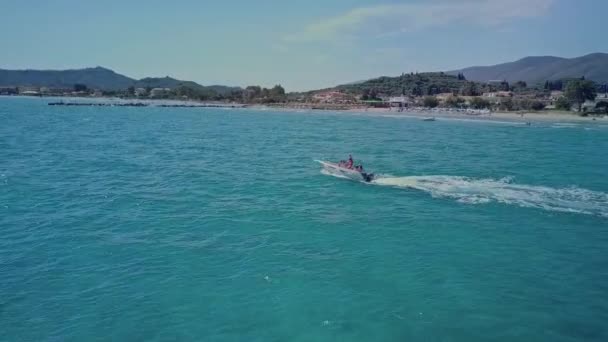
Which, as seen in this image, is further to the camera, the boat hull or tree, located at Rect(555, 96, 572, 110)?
tree, located at Rect(555, 96, 572, 110)

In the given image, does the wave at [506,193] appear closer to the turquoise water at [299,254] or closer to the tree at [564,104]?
the turquoise water at [299,254]

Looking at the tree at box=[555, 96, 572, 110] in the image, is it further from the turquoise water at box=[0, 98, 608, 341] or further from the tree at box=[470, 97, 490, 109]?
the turquoise water at box=[0, 98, 608, 341]

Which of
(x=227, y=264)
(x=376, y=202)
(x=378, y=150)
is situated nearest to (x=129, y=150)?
(x=378, y=150)

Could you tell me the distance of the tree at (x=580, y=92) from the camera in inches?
5886

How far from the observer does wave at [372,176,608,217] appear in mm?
31688

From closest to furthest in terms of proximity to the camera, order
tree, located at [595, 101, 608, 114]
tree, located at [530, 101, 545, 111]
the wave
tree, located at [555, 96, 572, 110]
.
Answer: the wave
tree, located at [595, 101, 608, 114]
tree, located at [555, 96, 572, 110]
tree, located at [530, 101, 545, 111]

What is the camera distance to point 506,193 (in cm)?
3522

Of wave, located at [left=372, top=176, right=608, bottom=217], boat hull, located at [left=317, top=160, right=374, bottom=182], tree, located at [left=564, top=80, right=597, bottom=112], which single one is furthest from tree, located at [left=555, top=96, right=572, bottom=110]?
boat hull, located at [left=317, top=160, right=374, bottom=182]

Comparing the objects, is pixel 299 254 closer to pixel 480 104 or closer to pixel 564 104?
pixel 564 104

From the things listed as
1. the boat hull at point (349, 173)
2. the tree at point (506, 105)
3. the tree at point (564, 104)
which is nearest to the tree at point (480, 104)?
the tree at point (506, 105)

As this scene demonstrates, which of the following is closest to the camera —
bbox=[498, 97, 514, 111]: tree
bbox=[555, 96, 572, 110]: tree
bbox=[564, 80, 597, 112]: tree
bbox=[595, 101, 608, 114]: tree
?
bbox=[595, 101, 608, 114]: tree

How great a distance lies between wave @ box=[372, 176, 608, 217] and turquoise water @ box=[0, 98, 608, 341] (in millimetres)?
218

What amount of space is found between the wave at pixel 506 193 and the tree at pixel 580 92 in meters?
136

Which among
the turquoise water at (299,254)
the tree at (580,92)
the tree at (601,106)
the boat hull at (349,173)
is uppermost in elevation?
the tree at (580,92)
